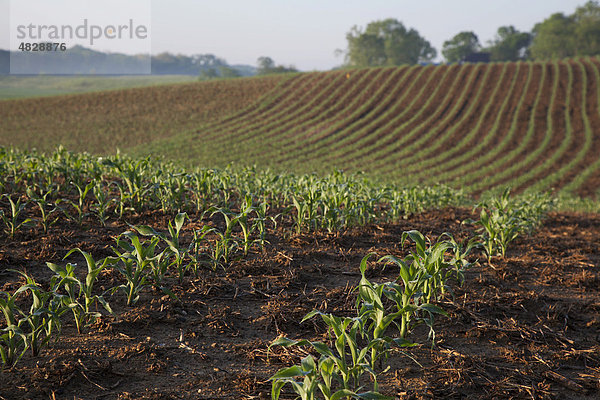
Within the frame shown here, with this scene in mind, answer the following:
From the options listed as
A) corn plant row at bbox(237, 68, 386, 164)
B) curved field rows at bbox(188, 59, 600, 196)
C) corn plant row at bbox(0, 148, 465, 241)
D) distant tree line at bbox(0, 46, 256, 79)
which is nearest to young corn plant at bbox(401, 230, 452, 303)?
corn plant row at bbox(0, 148, 465, 241)

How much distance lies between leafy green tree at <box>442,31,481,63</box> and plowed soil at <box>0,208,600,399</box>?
110573 millimetres

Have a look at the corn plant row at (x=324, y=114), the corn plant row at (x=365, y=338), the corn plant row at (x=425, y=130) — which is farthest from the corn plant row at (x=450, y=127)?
the corn plant row at (x=365, y=338)

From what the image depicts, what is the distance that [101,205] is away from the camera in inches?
187

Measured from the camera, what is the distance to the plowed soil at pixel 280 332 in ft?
7.63

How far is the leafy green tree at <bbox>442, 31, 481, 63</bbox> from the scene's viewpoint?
103188 mm

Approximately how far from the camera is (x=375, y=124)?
1262 inches

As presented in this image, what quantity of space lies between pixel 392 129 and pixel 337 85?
11663 millimetres

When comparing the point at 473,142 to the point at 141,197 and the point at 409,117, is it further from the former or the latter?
the point at 141,197

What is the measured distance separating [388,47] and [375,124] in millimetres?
68203

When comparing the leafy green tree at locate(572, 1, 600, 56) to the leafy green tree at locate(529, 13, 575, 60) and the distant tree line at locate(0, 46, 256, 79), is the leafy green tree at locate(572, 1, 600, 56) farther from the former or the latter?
the distant tree line at locate(0, 46, 256, 79)

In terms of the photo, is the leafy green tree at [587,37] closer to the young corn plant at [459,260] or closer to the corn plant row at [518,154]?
the corn plant row at [518,154]

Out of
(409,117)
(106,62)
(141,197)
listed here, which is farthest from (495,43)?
(106,62)

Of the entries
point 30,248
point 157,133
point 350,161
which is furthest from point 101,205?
point 157,133

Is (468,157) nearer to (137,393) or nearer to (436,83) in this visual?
(436,83)
